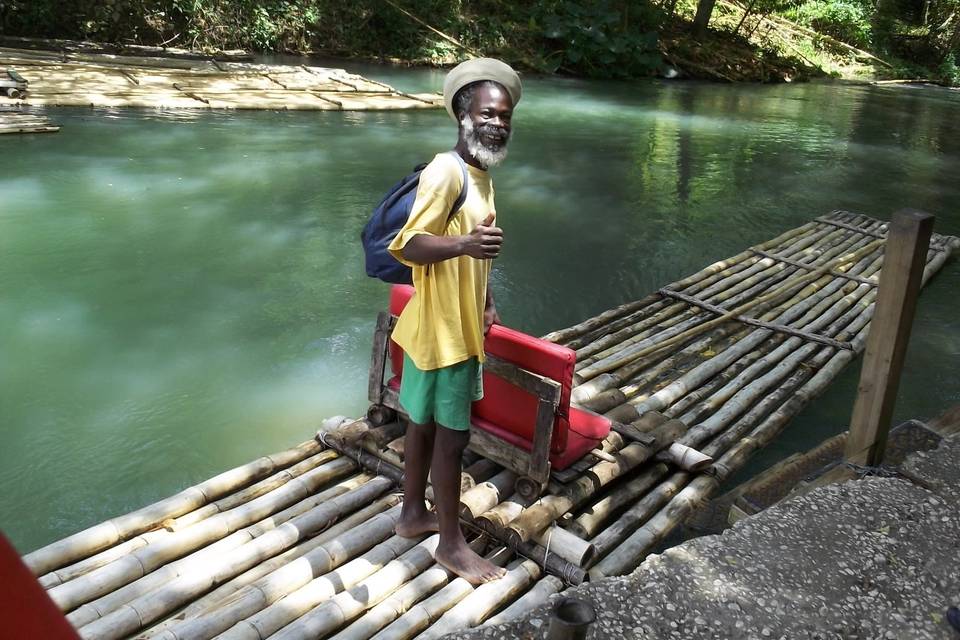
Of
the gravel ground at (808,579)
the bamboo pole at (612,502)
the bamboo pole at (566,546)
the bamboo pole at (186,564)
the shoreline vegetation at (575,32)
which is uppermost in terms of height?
the shoreline vegetation at (575,32)

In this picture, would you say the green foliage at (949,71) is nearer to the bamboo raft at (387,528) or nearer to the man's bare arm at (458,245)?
the bamboo raft at (387,528)

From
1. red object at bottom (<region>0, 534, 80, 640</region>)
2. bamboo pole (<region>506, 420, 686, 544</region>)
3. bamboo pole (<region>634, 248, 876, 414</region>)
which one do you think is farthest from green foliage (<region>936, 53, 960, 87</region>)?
red object at bottom (<region>0, 534, 80, 640</region>)

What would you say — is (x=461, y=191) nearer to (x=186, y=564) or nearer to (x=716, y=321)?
(x=186, y=564)

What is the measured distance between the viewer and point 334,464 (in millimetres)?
3113

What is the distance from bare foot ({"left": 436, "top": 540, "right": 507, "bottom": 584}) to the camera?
2520 mm

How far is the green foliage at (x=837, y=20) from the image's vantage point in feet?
73.1

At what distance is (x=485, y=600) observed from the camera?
2455 mm

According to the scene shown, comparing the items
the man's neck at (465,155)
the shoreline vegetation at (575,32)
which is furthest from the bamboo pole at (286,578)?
the shoreline vegetation at (575,32)

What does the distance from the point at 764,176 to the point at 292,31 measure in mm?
9659

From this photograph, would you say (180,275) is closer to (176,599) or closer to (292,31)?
(176,599)

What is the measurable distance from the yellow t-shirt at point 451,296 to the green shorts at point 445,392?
0.06 m

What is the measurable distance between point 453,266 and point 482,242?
192 mm

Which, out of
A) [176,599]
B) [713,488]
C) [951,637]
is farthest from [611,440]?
[176,599]

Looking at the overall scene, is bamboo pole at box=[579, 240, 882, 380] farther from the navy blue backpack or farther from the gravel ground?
the navy blue backpack
